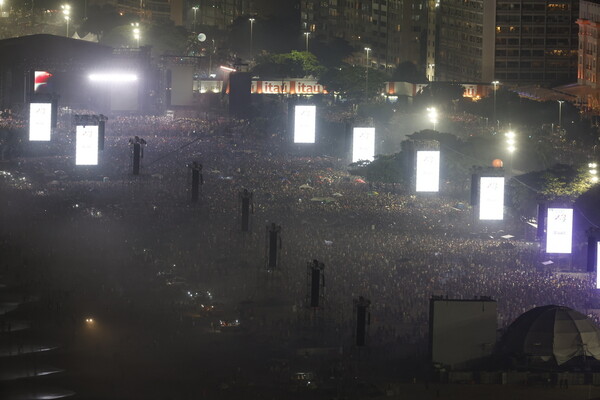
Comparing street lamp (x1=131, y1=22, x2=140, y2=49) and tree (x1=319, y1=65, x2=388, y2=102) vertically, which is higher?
street lamp (x1=131, y1=22, x2=140, y2=49)

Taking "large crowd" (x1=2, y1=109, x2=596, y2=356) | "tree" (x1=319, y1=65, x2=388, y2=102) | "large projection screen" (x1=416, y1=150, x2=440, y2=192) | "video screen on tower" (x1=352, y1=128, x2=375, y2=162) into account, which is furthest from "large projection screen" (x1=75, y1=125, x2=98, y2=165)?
"tree" (x1=319, y1=65, x2=388, y2=102)

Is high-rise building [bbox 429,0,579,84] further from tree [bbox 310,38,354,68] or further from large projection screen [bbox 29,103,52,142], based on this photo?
large projection screen [bbox 29,103,52,142]

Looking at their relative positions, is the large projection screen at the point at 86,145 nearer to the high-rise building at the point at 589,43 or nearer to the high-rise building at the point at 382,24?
the high-rise building at the point at 589,43

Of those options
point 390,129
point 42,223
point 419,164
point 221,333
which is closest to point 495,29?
point 390,129

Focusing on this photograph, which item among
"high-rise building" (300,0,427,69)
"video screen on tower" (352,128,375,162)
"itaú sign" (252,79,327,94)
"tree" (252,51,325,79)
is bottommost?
"video screen on tower" (352,128,375,162)

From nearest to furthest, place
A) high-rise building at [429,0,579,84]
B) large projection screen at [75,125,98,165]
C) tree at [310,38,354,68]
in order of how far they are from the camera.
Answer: large projection screen at [75,125,98,165] → tree at [310,38,354,68] → high-rise building at [429,0,579,84]

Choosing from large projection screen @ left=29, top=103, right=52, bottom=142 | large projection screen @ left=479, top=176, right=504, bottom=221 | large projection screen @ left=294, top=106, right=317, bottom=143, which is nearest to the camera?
large projection screen @ left=479, top=176, right=504, bottom=221

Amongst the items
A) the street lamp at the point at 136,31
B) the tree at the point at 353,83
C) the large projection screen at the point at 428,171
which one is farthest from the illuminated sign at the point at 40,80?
the large projection screen at the point at 428,171

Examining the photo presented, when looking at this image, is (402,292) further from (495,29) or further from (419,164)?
(495,29)
